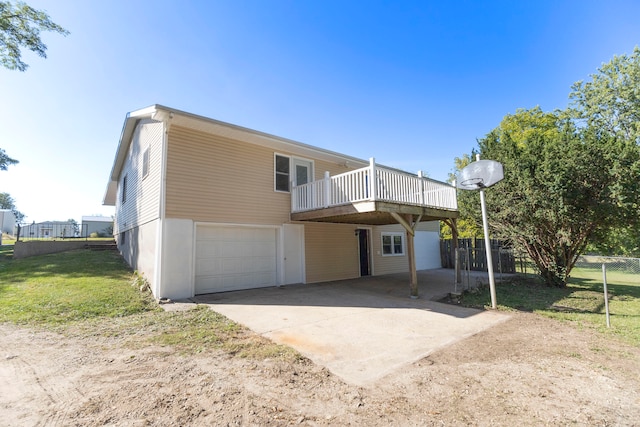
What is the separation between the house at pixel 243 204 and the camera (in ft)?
25.4

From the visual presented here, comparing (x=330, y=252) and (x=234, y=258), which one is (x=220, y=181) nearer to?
(x=234, y=258)

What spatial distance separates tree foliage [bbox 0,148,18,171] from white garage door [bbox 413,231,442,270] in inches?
1050

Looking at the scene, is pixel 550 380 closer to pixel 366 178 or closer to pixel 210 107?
pixel 366 178

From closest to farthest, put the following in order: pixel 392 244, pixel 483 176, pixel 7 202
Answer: pixel 483 176 → pixel 392 244 → pixel 7 202

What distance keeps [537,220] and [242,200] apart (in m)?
9.71

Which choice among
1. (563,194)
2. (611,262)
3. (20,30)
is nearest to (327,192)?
(563,194)

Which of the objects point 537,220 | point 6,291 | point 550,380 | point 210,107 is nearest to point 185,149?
point 210,107

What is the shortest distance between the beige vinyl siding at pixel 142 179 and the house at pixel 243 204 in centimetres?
4

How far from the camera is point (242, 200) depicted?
9.07 meters

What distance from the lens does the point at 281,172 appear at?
10.2 m

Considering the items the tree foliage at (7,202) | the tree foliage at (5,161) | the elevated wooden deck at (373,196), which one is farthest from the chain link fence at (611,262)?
the tree foliage at (7,202)

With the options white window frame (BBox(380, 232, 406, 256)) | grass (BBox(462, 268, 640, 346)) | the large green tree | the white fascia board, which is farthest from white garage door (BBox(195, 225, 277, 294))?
the large green tree

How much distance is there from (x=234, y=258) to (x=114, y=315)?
3.44 metres

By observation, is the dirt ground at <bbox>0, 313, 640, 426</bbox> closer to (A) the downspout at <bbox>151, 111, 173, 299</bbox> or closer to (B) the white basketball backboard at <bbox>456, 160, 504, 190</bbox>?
(A) the downspout at <bbox>151, 111, 173, 299</bbox>
